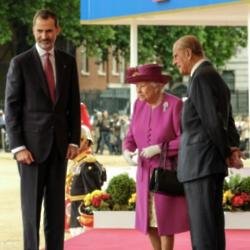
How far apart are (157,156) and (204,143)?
99 centimetres

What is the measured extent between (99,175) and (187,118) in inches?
163

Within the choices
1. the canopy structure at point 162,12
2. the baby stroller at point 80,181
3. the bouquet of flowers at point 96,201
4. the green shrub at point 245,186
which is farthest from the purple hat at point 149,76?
the canopy structure at point 162,12

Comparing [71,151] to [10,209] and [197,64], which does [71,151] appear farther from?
[10,209]

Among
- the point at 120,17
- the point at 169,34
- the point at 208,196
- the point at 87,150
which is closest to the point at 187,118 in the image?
the point at 208,196

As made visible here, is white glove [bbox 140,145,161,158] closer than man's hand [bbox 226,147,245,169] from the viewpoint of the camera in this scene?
No

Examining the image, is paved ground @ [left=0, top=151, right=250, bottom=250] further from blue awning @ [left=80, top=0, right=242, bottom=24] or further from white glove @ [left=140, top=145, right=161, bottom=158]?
white glove @ [left=140, top=145, right=161, bottom=158]

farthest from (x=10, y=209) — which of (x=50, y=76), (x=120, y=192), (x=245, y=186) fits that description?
(x=50, y=76)

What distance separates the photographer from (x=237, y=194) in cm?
1095

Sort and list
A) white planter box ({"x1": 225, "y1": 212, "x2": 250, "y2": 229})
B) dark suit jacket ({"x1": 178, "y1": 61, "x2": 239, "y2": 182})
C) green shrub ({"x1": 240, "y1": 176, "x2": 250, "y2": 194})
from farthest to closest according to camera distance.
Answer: green shrub ({"x1": 240, "y1": 176, "x2": 250, "y2": 194}), white planter box ({"x1": 225, "y1": 212, "x2": 250, "y2": 229}), dark suit jacket ({"x1": 178, "y1": 61, "x2": 239, "y2": 182})

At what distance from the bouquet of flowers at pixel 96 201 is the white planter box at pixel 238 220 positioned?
1393 mm

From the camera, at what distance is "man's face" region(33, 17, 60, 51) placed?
273 inches

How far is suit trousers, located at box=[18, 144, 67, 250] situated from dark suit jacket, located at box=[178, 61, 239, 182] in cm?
94

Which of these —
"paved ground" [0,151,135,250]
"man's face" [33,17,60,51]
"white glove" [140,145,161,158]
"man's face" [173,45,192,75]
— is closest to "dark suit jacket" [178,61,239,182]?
"man's face" [173,45,192,75]

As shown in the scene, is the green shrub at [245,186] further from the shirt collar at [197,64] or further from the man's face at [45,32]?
the man's face at [45,32]
